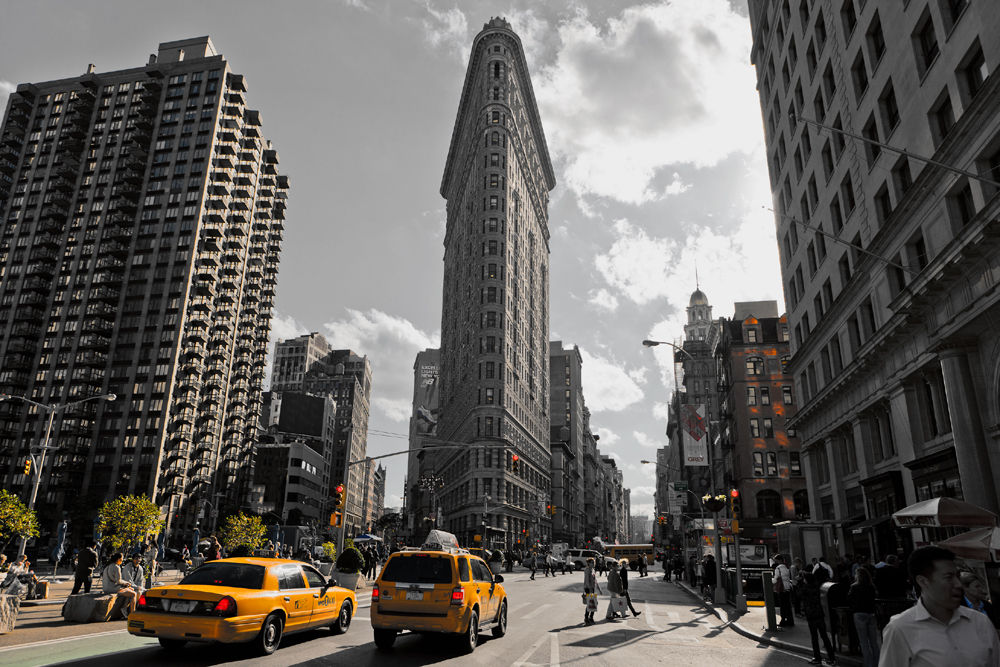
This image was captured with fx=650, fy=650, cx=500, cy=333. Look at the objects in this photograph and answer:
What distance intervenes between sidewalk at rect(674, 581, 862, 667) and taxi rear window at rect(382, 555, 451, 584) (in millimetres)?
7965

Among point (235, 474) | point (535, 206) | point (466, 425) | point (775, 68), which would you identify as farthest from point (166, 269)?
point (775, 68)

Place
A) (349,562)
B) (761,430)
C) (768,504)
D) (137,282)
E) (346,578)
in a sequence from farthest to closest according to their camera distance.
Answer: (137,282) < (761,430) < (768,504) < (349,562) < (346,578)

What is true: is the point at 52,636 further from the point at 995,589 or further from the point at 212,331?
the point at 212,331

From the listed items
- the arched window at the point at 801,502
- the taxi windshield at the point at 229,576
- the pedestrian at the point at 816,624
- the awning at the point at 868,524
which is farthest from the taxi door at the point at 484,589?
the arched window at the point at 801,502

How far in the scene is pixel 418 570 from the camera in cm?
1293

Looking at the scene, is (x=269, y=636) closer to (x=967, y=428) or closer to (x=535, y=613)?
(x=535, y=613)

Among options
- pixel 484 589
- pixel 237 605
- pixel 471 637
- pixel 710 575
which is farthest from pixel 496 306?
pixel 237 605

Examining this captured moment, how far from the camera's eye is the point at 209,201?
364ft

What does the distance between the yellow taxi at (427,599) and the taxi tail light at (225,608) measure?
2894 mm

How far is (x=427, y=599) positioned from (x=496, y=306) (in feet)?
267

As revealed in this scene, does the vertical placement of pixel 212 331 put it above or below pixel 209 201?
below

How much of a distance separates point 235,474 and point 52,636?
112688 mm

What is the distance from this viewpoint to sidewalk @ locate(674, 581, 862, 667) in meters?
13.9

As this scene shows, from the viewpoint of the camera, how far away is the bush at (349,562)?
28.1 meters
